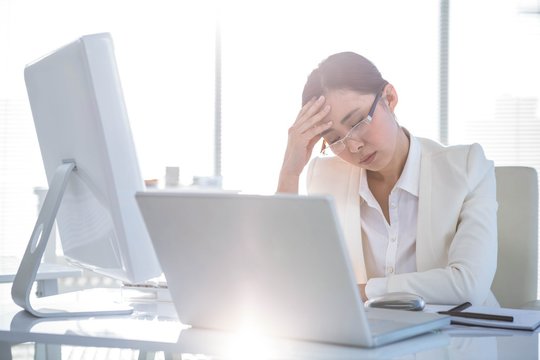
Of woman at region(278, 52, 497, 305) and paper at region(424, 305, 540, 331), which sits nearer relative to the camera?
paper at region(424, 305, 540, 331)

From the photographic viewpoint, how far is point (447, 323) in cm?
108

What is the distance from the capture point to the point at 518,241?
1.96m

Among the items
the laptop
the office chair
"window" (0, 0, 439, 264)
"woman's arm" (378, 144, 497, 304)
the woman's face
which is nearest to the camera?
the laptop

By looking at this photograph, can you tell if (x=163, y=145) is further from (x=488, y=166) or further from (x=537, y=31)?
(x=488, y=166)

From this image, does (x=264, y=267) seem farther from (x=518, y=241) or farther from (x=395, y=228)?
(x=518, y=241)

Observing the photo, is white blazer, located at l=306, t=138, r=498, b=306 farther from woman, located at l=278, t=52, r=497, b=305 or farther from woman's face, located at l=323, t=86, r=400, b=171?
woman's face, located at l=323, t=86, r=400, b=171

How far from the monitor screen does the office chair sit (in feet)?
3.70

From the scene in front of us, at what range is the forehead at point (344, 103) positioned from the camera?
6.01 ft

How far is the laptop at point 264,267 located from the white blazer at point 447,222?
577 millimetres

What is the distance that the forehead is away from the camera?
1.83 m

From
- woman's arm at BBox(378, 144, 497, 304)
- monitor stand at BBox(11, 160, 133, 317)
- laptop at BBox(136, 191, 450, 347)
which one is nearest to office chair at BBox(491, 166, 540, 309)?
woman's arm at BBox(378, 144, 497, 304)

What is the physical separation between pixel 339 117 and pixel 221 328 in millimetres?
948

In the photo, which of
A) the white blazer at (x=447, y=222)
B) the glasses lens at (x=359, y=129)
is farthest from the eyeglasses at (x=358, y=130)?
the white blazer at (x=447, y=222)

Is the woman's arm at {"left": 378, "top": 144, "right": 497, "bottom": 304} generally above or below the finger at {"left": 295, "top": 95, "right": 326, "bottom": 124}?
below
